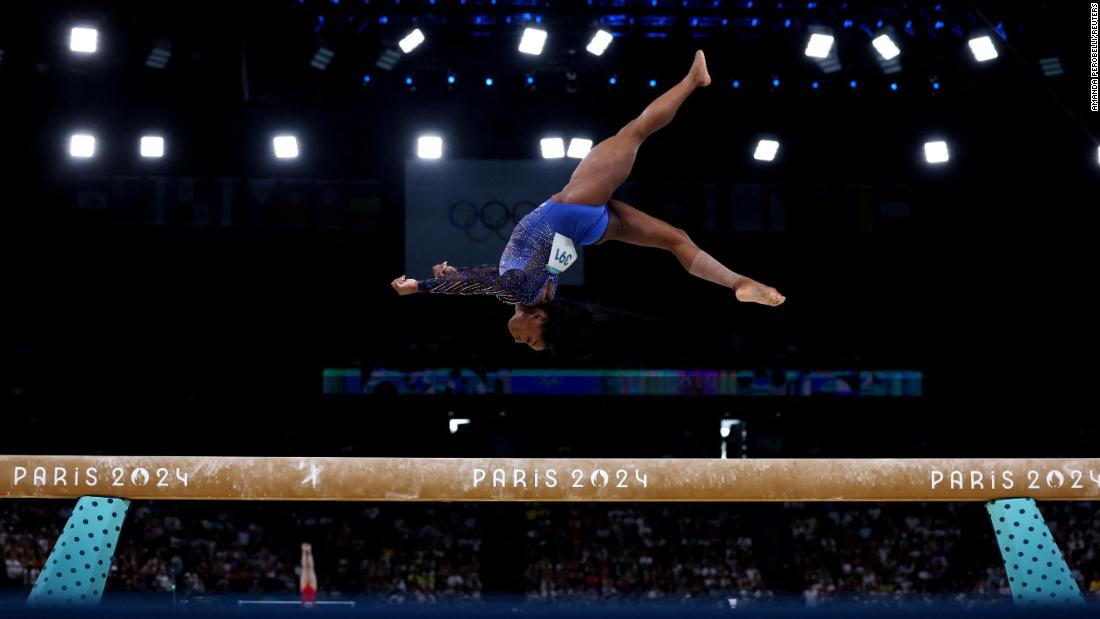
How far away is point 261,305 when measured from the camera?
14.2m

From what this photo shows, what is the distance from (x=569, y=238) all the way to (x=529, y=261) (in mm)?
263

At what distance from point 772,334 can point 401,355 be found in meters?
5.08

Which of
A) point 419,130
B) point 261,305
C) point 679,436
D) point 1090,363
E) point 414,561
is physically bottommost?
point 414,561

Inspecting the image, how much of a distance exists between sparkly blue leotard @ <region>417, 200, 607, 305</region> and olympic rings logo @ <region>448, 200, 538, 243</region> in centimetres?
764

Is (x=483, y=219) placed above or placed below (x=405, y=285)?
above

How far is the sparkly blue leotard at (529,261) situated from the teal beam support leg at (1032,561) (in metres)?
→ 2.28

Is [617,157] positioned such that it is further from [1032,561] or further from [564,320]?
[1032,561]

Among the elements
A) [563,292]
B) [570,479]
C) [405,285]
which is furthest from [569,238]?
[563,292]

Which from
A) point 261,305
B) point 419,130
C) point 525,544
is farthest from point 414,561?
point 419,130

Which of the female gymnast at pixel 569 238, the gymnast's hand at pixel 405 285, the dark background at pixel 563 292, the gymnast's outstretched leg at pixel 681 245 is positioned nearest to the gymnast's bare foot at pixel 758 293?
the gymnast's outstretched leg at pixel 681 245

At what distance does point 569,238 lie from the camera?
4906mm

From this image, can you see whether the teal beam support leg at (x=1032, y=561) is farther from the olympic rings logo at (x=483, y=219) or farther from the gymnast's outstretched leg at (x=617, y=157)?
the olympic rings logo at (x=483, y=219)

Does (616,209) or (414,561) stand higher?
(616,209)

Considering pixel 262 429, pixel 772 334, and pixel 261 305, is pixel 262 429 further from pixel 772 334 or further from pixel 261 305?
pixel 772 334
